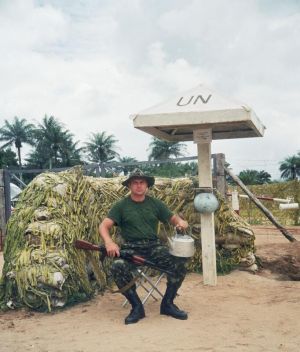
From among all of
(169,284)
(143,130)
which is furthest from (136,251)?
(143,130)

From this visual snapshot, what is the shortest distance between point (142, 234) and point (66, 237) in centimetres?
99

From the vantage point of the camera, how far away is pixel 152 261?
4922 millimetres

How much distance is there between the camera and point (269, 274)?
7.04m

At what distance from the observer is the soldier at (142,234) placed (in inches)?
186

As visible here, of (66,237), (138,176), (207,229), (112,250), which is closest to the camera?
(112,250)

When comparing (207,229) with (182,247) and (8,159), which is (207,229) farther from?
(8,159)

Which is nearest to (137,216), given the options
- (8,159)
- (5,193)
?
(5,193)

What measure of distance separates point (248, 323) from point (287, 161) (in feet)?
236

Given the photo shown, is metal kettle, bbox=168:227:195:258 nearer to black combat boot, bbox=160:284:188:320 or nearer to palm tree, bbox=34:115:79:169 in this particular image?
black combat boot, bbox=160:284:188:320

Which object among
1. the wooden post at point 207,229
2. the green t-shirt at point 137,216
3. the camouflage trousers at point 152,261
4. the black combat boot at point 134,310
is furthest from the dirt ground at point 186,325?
the green t-shirt at point 137,216

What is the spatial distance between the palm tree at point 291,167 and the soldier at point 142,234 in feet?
229

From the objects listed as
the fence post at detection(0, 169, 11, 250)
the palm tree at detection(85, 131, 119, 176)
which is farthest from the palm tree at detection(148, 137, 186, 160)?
the fence post at detection(0, 169, 11, 250)

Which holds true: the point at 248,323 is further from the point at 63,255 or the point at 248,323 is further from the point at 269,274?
the point at 269,274

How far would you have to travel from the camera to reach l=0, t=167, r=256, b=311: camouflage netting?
16.5 ft
